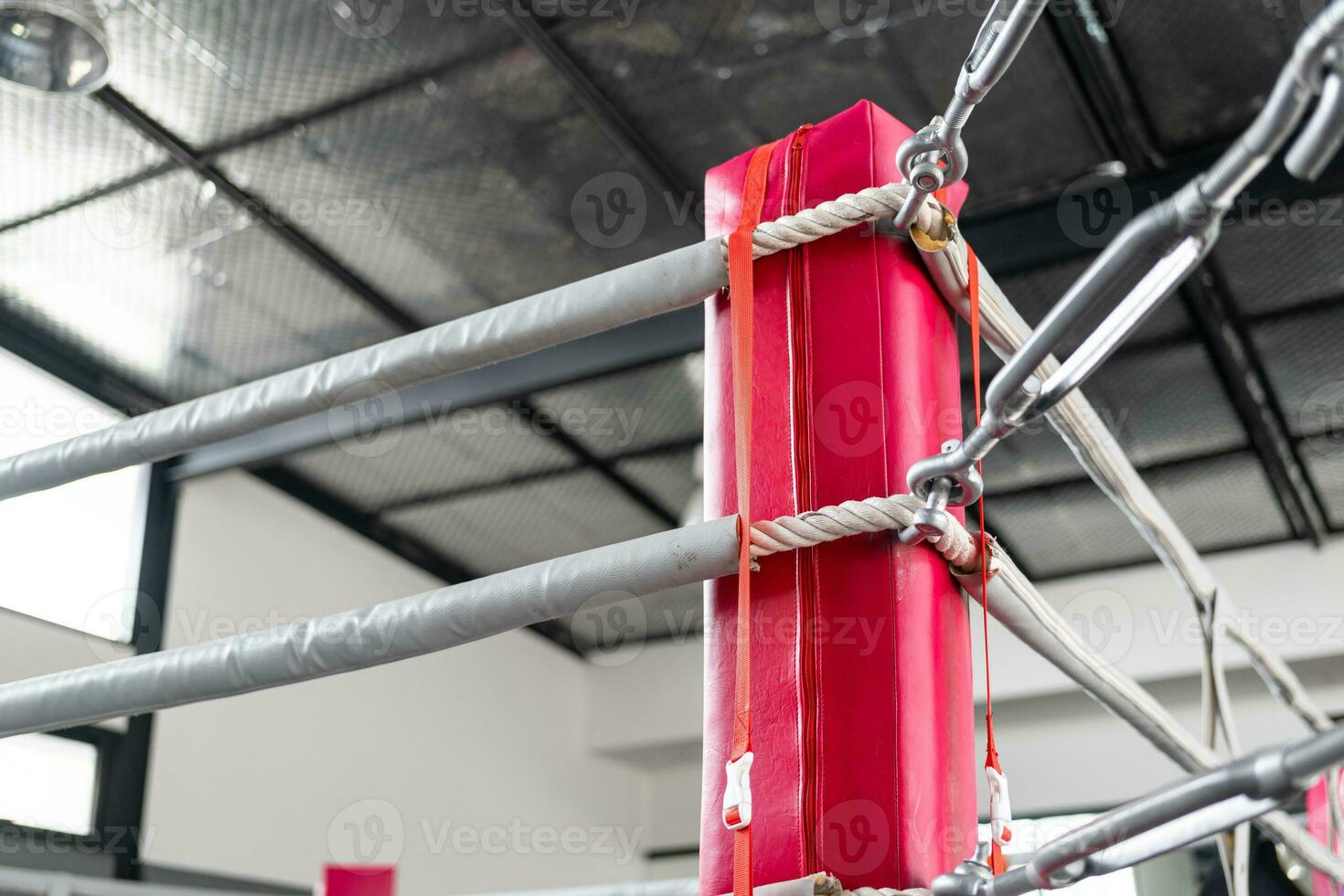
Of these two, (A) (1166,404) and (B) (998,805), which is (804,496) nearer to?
(B) (998,805)

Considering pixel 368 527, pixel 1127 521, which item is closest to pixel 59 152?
pixel 368 527

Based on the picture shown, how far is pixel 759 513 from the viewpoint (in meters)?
0.77

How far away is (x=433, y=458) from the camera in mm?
4492

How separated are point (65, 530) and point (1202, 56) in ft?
10.9

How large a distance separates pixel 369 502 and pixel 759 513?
14.1 feet

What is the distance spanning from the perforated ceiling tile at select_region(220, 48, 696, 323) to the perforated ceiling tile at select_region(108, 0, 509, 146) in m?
0.08

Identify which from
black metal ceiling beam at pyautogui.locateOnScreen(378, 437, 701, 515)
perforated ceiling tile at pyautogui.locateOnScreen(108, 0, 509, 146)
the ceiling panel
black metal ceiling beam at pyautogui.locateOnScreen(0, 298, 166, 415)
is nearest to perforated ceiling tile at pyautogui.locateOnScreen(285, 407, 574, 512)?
black metal ceiling beam at pyautogui.locateOnScreen(378, 437, 701, 515)

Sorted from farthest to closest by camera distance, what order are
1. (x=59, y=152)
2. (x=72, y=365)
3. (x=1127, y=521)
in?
1. (x=1127, y=521)
2. (x=72, y=365)
3. (x=59, y=152)

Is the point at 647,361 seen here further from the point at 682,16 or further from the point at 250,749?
the point at 250,749

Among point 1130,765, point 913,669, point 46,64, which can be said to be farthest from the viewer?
point 1130,765

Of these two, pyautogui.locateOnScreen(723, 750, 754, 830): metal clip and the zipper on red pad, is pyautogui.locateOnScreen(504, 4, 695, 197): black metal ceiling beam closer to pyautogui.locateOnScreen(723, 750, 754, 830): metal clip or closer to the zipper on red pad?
the zipper on red pad

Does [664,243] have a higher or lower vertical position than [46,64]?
higher

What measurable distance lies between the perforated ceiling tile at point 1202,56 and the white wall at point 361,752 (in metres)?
3.18

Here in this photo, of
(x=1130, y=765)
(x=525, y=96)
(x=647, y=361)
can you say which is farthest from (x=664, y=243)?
(x=1130, y=765)
